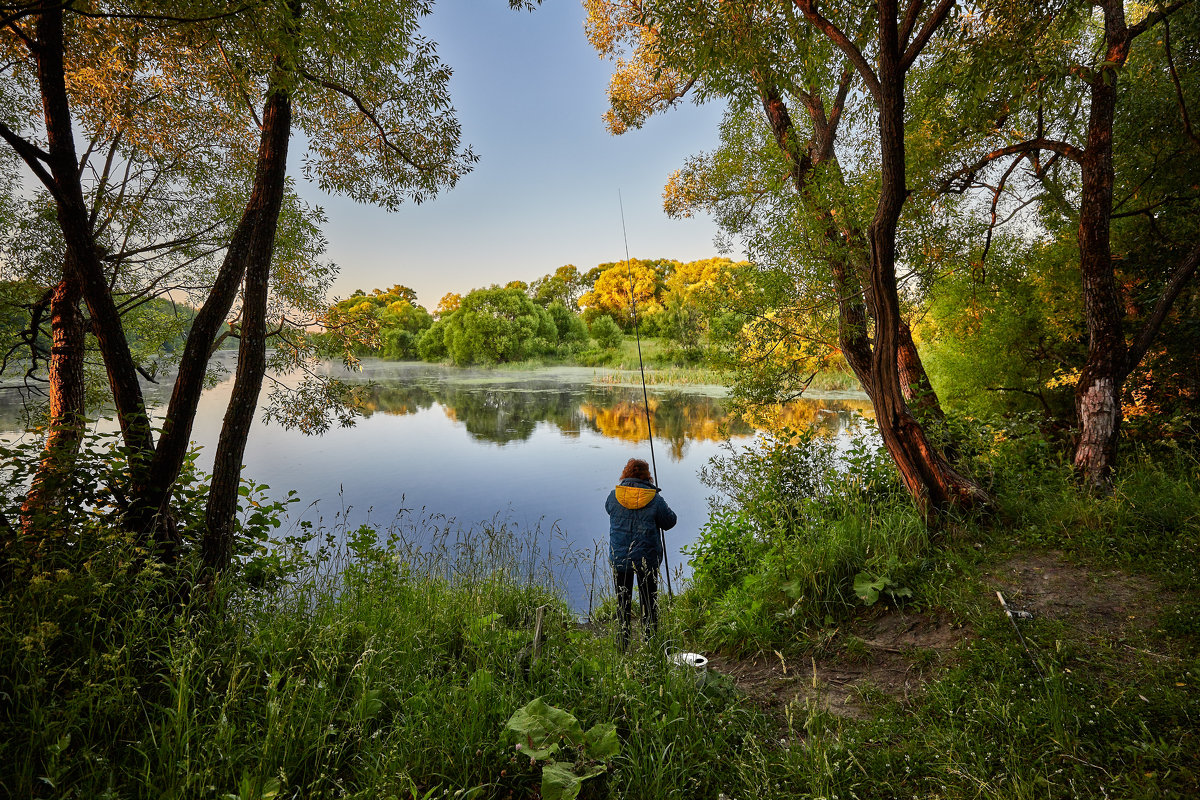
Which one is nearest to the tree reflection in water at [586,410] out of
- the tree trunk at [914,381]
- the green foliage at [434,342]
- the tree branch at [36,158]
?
the tree trunk at [914,381]

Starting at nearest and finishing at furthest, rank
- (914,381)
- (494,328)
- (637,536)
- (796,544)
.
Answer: (796,544), (637,536), (914,381), (494,328)

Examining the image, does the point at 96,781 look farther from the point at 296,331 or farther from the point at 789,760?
the point at 296,331

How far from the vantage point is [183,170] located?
21.1 feet

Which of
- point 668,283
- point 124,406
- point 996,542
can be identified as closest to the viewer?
point 124,406

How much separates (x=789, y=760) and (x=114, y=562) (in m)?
3.15

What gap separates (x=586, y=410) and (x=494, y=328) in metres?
16.7

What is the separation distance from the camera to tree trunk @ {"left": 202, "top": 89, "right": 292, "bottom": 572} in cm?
347

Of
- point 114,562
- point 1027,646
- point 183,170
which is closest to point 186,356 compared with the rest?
point 114,562

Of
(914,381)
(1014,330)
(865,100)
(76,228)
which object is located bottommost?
(914,381)

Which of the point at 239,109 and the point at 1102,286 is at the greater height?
the point at 239,109

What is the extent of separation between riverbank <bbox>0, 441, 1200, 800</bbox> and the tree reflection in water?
762 cm

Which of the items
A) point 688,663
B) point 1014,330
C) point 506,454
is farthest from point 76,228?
point 506,454

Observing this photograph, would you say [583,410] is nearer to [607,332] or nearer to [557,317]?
[607,332]

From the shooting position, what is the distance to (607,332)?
37.3m
